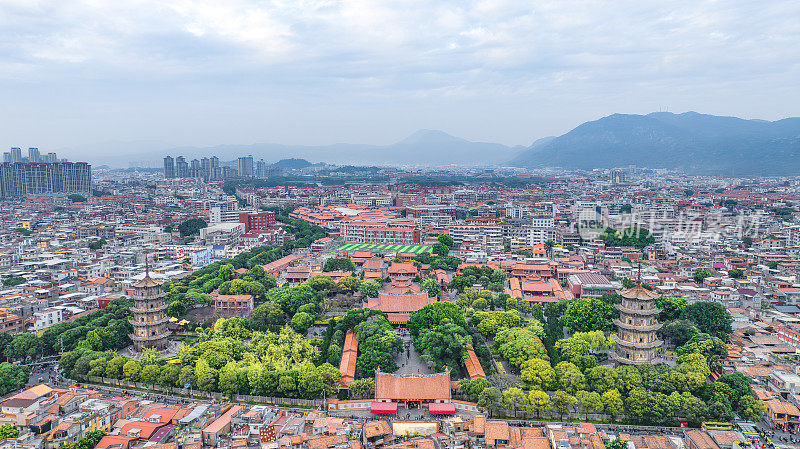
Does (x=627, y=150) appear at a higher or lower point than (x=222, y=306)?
higher

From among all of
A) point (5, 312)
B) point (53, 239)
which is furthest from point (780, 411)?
point (53, 239)

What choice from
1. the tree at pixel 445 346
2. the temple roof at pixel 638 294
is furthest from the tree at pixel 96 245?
the temple roof at pixel 638 294

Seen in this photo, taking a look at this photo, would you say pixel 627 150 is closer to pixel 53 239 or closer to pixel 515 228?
pixel 515 228

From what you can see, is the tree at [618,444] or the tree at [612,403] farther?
the tree at [612,403]

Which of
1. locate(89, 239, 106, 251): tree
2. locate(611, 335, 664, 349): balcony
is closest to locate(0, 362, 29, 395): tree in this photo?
locate(611, 335, 664, 349): balcony

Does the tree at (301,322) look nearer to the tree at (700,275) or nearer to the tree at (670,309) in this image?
the tree at (670,309)
